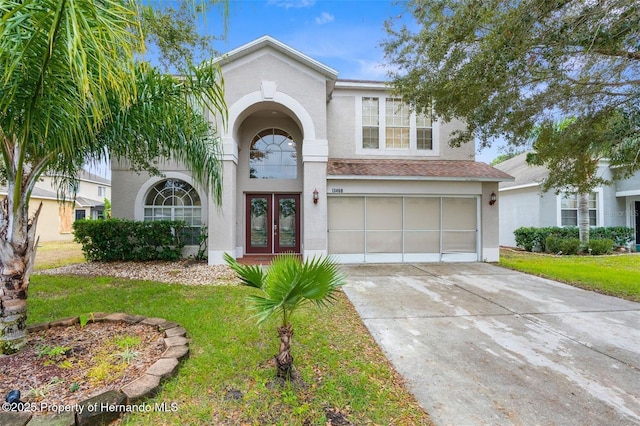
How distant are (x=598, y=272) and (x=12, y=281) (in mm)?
14240

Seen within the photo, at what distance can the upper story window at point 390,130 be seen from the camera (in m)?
12.9

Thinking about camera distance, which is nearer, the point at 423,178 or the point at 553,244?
the point at 423,178

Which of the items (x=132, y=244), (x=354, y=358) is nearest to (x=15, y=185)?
(x=354, y=358)

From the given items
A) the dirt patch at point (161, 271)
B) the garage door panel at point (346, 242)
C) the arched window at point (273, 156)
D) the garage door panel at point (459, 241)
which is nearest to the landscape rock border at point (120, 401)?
the dirt patch at point (161, 271)

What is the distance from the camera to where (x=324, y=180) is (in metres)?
10.8

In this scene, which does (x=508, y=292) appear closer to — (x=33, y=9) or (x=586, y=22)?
(x=586, y=22)

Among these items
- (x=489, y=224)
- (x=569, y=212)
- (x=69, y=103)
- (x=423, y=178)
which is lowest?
(x=489, y=224)

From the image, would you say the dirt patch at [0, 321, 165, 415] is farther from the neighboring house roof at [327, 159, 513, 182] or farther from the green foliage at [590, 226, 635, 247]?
the green foliage at [590, 226, 635, 247]

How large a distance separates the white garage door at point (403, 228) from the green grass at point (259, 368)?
5.27 metres

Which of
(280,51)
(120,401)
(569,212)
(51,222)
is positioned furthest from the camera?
(51,222)

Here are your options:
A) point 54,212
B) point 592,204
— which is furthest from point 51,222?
point 592,204

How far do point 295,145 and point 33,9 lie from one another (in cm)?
1074

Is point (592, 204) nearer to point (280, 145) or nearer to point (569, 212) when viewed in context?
point (569, 212)

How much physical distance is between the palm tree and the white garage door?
22.2 feet
